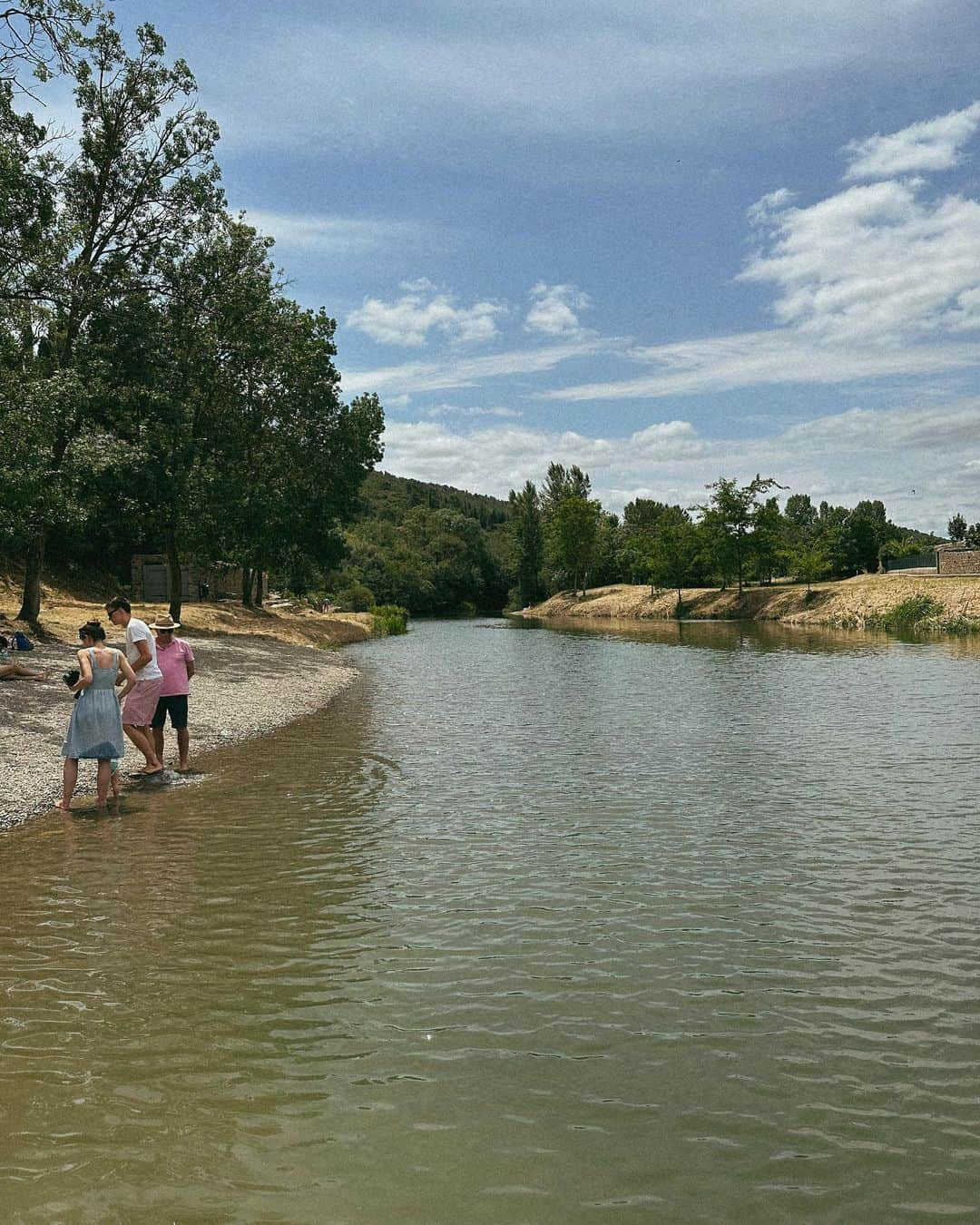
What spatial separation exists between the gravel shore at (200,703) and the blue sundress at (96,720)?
1.28 m

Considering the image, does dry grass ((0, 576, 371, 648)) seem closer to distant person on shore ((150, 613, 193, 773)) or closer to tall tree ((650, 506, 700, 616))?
distant person on shore ((150, 613, 193, 773))

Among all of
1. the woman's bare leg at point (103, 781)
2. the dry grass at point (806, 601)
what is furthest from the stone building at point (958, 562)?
the woman's bare leg at point (103, 781)

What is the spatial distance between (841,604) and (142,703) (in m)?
62.8

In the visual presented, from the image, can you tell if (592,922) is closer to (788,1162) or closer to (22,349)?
(788,1162)

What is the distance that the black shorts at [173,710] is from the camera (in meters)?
16.3

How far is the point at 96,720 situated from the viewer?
13.7m

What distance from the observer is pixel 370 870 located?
1135cm

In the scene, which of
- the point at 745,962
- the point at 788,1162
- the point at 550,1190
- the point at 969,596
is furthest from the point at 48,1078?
the point at 969,596

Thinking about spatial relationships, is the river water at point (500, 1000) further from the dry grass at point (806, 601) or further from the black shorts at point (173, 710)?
the dry grass at point (806, 601)

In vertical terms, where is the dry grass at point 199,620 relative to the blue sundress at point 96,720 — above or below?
above

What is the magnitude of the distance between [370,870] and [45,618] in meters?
29.5

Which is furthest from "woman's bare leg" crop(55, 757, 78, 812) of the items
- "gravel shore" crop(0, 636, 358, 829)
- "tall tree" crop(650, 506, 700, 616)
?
"tall tree" crop(650, 506, 700, 616)

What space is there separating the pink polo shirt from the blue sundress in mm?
2441

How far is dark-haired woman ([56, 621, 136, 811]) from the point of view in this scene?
1335 cm
